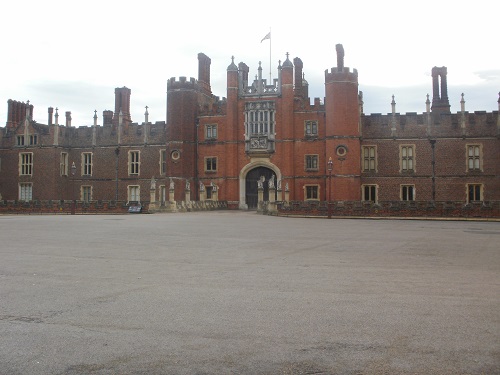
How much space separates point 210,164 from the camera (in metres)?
42.8

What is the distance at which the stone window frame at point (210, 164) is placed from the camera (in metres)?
42.7

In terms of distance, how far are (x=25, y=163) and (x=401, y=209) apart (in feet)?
113

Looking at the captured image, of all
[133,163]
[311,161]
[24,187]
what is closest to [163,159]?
[133,163]

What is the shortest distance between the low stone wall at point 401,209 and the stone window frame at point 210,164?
13.0 m

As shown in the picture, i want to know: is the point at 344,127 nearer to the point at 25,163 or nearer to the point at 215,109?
the point at 215,109

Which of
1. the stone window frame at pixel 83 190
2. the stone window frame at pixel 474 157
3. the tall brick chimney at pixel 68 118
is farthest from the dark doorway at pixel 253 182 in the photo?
the tall brick chimney at pixel 68 118

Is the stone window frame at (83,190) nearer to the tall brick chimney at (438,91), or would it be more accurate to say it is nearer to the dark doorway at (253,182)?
the dark doorway at (253,182)

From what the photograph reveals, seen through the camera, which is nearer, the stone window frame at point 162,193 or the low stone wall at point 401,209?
the low stone wall at point 401,209

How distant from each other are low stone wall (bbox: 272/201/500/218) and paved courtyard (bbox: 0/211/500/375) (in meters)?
18.3

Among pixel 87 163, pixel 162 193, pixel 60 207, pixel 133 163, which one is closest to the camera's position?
pixel 60 207

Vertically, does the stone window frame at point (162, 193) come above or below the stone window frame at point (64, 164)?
below

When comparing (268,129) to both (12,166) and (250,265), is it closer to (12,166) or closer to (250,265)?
(12,166)

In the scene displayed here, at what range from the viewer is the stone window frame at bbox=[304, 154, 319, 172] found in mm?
40312

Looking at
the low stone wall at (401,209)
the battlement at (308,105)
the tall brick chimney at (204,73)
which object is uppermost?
the tall brick chimney at (204,73)
